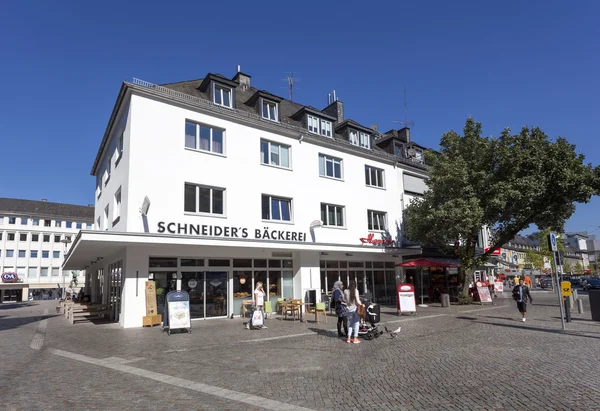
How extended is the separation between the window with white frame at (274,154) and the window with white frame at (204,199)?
9.87 ft

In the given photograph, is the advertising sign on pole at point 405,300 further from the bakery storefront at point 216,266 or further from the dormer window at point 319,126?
the dormer window at point 319,126

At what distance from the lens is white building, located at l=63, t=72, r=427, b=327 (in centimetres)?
1530

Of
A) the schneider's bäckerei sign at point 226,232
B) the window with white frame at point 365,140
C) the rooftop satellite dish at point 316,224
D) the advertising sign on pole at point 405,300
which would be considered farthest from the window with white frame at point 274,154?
the advertising sign on pole at point 405,300

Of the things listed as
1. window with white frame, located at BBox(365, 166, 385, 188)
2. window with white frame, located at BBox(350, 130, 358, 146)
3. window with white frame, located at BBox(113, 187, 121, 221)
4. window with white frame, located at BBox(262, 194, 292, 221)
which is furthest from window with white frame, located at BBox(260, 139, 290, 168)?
window with white frame, located at BBox(113, 187, 121, 221)

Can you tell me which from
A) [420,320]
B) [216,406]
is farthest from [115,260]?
[216,406]

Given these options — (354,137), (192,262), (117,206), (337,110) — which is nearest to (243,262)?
(192,262)

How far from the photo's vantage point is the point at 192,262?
646 inches

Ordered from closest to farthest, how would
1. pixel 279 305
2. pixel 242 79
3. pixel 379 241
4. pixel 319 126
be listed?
pixel 279 305 < pixel 319 126 < pixel 379 241 < pixel 242 79

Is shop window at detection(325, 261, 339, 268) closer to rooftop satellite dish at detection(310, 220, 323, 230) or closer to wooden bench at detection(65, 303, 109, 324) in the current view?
rooftop satellite dish at detection(310, 220, 323, 230)

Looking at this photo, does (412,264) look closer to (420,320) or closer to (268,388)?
(420,320)

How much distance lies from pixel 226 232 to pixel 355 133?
39.4 ft

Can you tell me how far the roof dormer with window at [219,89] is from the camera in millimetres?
18688

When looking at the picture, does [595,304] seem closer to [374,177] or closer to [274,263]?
[274,263]

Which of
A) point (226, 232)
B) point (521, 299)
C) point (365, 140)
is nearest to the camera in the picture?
point (521, 299)
